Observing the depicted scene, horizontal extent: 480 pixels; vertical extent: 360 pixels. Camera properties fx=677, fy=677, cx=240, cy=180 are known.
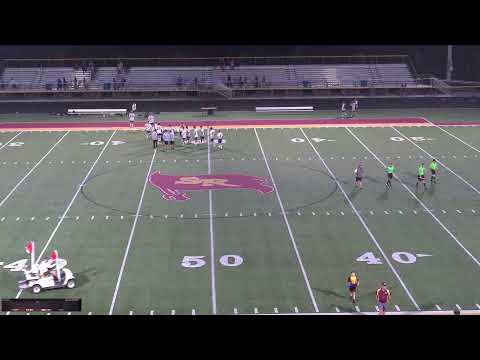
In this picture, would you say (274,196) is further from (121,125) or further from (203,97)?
(203,97)

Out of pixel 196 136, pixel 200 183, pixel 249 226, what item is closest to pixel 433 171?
pixel 249 226

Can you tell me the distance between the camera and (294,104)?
41656mm

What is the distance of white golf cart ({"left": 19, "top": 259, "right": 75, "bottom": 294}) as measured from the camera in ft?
50.0

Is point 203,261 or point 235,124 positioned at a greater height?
point 235,124

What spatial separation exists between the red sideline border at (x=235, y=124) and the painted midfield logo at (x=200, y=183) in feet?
34.1

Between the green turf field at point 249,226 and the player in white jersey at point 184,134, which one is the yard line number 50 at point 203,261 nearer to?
the green turf field at point 249,226

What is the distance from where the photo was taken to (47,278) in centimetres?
1528

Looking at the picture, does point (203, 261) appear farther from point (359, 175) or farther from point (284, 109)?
point (284, 109)

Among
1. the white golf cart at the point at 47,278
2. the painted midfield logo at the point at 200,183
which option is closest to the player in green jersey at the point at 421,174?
the painted midfield logo at the point at 200,183

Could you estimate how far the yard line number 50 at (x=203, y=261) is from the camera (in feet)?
54.9

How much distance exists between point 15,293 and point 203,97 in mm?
29638

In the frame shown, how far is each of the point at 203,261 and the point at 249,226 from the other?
2.84 meters
